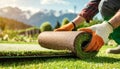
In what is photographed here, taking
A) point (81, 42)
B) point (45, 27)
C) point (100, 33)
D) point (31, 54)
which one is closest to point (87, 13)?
point (81, 42)

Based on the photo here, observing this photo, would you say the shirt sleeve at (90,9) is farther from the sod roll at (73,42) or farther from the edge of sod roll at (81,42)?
the edge of sod roll at (81,42)

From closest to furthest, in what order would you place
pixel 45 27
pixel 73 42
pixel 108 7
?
pixel 73 42
pixel 108 7
pixel 45 27

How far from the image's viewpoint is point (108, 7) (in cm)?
513

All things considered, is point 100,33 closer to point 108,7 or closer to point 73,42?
point 73,42

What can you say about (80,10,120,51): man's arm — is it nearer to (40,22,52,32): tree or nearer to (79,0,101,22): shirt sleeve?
(79,0,101,22): shirt sleeve

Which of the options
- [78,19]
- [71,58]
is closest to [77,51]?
[71,58]

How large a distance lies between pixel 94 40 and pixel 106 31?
0.68 ft

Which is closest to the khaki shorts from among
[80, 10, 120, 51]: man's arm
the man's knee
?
the man's knee

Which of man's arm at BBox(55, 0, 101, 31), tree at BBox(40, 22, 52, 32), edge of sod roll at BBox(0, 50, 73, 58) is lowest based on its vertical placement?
tree at BBox(40, 22, 52, 32)

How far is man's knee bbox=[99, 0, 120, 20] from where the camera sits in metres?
5.03

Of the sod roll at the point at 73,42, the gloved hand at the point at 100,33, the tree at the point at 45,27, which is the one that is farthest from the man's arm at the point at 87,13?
the tree at the point at 45,27

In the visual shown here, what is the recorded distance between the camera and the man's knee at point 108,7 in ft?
16.5

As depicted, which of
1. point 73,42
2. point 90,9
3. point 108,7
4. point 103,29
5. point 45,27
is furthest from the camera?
point 45,27

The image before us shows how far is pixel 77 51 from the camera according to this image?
5.00 metres
